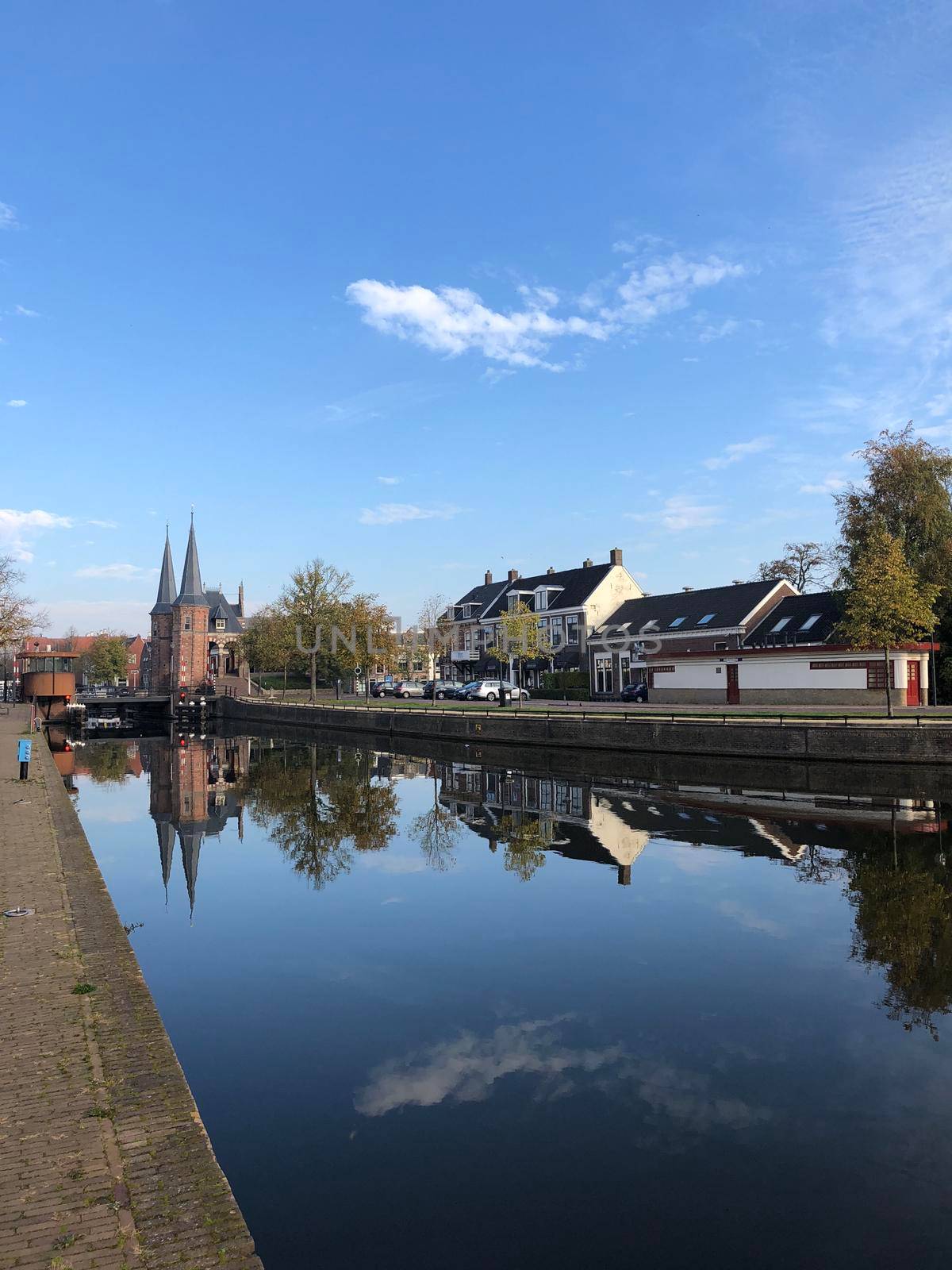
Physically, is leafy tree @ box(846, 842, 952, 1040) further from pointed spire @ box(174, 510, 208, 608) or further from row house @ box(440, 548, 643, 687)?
pointed spire @ box(174, 510, 208, 608)

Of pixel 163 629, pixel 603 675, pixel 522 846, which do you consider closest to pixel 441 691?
pixel 603 675

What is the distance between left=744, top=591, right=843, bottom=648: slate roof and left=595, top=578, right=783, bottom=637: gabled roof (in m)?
1.97

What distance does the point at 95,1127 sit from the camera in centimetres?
550

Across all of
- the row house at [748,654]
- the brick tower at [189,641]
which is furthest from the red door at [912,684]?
the brick tower at [189,641]

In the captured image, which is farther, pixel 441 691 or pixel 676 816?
pixel 441 691

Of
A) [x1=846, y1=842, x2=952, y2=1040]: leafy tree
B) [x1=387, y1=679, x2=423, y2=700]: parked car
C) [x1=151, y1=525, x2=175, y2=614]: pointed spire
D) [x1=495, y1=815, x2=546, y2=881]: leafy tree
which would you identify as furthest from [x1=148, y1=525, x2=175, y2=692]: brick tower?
[x1=846, y1=842, x2=952, y2=1040]: leafy tree

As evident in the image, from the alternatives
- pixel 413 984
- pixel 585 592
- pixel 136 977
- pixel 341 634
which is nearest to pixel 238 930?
pixel 413 984

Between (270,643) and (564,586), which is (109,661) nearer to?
(270,643)

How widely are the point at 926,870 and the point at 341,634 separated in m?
56.6

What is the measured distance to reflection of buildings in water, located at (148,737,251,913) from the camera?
784 inches

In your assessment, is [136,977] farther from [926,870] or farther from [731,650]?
[731,650]

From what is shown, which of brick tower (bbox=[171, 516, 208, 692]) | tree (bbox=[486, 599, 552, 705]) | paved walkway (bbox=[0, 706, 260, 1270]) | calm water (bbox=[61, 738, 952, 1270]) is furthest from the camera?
brick tower (bbox=[171, 516, 208, 692])

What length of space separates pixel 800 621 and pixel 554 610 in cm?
2737

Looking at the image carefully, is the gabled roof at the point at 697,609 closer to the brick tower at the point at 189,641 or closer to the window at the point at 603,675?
the window at the point at 603,675
